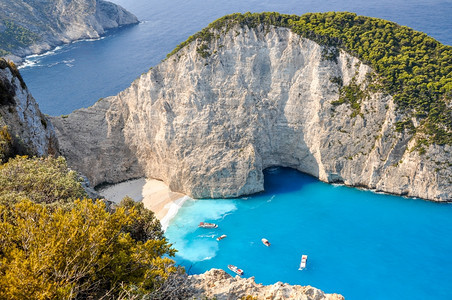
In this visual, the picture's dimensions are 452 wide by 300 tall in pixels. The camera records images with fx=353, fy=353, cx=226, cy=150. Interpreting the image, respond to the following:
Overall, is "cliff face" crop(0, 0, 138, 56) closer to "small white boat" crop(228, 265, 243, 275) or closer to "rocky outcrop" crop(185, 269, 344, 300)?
"small white boat" crop(228, 265, 243, 275)

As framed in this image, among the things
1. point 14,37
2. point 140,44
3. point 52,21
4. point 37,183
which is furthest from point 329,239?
point 52,21

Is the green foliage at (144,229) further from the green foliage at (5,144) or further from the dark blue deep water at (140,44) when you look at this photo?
the dark blue deep water at (140,44)

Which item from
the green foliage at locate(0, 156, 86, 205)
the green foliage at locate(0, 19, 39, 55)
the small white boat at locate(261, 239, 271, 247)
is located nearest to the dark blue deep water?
the green foliage at locate(0, 19, 39, 55)

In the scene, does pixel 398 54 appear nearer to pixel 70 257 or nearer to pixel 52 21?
pixel 70 257

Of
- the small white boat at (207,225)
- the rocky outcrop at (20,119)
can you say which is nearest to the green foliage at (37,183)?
the rocky outcrop at (20,119)

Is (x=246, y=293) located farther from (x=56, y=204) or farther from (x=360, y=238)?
(x=360, y=238)

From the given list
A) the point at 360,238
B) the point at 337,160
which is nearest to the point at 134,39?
the point at 337,160
